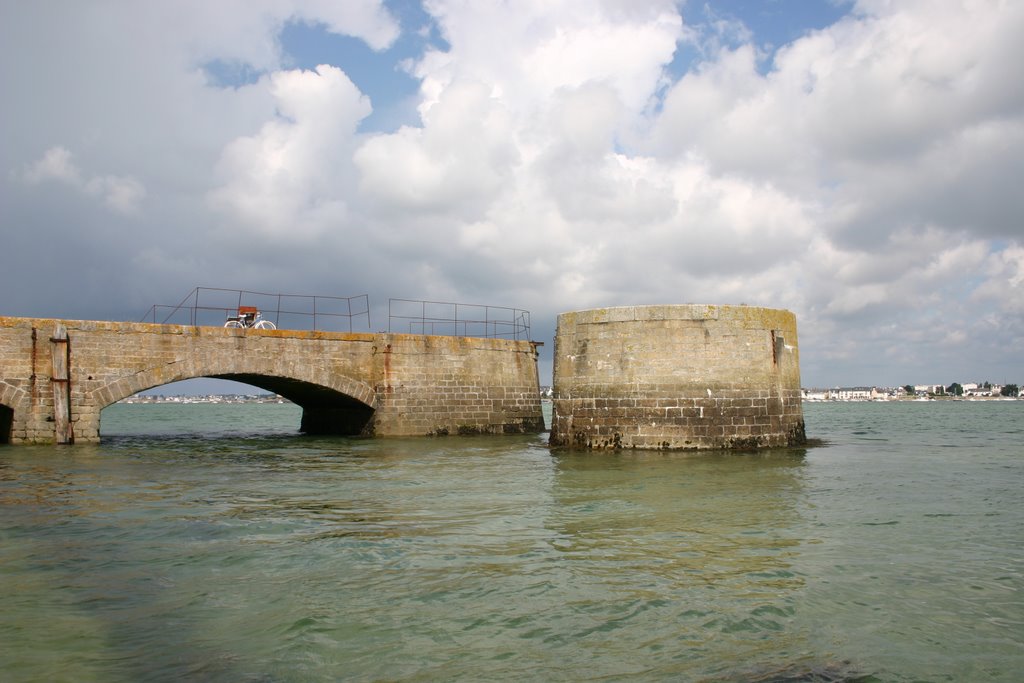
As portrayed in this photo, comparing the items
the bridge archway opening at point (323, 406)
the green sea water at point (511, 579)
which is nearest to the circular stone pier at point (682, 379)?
the green sea water at point (511, 579)

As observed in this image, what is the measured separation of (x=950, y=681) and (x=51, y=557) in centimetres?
745

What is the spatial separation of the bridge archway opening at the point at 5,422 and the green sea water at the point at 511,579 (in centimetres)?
813

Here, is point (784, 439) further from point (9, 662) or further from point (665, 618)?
point (9, 662)

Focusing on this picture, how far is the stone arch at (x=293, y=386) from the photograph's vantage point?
777 inches

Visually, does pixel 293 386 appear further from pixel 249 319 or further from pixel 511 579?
pixel 511 579

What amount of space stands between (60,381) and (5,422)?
2.48m

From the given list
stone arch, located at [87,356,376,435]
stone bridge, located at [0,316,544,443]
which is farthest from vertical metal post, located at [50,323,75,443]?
stone arch, located at [87,356,376,435]

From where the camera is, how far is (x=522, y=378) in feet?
86.8

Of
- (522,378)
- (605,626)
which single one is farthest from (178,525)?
(522,378)

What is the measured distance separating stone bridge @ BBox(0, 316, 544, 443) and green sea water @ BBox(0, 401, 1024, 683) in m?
6.97

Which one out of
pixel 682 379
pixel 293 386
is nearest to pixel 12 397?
pixel 293 386

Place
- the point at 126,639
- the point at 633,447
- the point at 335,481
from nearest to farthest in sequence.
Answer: the point at 126,639, the point at 335,481, the point at 633,447

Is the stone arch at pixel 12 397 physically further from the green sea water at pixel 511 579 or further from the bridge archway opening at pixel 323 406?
the green sea water at pixel 511 579

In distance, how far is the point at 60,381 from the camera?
18.8 m
